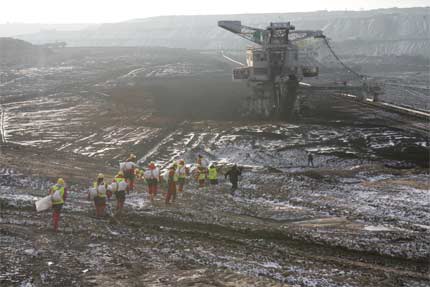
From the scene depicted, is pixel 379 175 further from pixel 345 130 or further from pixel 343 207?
pixel 345 130

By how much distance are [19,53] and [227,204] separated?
92416 mm

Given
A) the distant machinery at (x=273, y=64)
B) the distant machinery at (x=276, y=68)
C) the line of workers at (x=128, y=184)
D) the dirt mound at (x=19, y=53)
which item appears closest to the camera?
the line of workers at (x=128, y=184)

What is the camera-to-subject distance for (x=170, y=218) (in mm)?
16031

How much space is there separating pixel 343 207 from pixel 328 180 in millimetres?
4351

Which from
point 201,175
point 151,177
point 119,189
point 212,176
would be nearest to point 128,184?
point 151,177

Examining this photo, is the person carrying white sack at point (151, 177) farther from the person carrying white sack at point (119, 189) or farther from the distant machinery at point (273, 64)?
the distant machinery at point (273, 64)

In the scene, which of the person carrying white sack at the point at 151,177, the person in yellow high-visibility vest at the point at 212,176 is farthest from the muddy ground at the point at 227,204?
the person carrying white sack at the point at 151,177

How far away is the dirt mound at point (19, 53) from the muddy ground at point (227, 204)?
49.9 m

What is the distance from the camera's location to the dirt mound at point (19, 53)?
89.6m

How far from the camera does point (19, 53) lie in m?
98.9

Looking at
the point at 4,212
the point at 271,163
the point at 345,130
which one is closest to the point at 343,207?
the point at 271,163

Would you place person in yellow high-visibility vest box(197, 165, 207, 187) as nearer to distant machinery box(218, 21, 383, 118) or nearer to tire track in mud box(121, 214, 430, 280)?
tire track in mud box(121, 214, 430, 280)

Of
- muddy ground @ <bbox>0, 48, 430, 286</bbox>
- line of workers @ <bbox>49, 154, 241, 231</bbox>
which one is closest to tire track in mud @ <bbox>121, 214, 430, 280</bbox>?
muddy ground @ <bbox>0, 48, 430, 286</bbox>

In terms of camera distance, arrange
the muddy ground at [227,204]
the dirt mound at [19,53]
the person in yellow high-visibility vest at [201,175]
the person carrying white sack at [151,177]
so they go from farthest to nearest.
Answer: the dirt mound at [19,53], the person in yellow high-visibility vest at [201,175], the person carrying white sack at [151,177], the muddy ground at [227,204]
